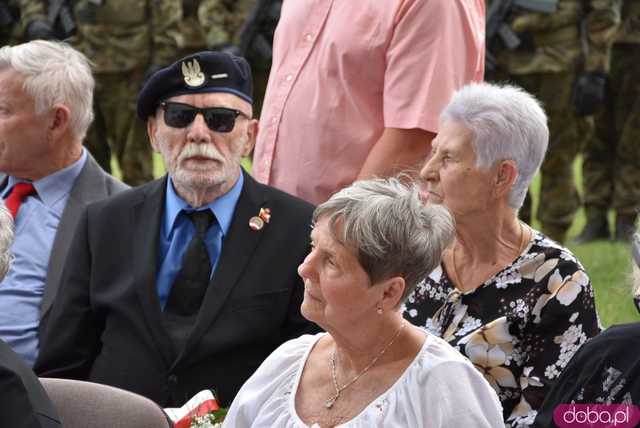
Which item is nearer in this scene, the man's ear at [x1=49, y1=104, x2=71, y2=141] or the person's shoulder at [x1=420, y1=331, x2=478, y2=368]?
the person's shoulder at [x1=420, y1=331, x2=478, y2=368]

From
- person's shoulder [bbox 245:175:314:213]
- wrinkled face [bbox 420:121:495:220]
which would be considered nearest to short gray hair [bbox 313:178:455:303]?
wrinkled face [bbox 420:121:495:220]

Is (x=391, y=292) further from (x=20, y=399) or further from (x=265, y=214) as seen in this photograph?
(x=265, y=214)

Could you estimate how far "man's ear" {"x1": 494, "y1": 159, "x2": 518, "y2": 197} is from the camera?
13.7 feet

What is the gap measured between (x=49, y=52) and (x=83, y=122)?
28 centimetres

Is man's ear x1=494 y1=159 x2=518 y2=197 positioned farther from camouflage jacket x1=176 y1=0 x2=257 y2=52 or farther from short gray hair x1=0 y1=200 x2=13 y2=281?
camouflage jacket x1=176 y1=0 x2=257 y2=52

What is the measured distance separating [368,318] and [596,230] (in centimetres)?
644

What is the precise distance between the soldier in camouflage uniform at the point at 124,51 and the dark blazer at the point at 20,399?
658 centimetres

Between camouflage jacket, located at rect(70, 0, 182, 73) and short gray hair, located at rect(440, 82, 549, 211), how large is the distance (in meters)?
5.89

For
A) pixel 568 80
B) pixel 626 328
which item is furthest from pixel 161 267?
pixel 568 80

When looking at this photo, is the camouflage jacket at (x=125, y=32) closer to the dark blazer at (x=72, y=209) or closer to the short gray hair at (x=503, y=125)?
the dark blazer at (x=72, y=209)

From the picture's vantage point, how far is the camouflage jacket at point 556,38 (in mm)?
9016

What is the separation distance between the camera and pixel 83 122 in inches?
210

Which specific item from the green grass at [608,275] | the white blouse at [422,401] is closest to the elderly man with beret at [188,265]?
the white blouse at [422,401]

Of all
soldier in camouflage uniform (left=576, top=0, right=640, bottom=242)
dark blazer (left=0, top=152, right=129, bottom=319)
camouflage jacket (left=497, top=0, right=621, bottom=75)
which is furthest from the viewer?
soldier in camouflage uniform (left=576, top=0, right=640, bottom=242)
